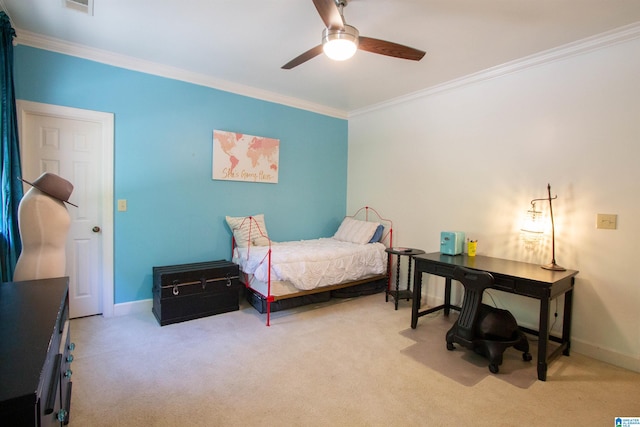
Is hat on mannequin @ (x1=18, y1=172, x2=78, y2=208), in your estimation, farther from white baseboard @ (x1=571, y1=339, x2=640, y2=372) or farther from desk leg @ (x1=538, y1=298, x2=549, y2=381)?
white baseboard @ (x1=571, y1=339, x2=640, y2=372)

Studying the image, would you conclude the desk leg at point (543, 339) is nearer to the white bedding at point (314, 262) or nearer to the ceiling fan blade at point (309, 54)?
the white bedding at point (314, 262)

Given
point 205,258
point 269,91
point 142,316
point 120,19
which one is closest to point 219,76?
point 269,91

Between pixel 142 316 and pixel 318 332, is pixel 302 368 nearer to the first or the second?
pixel 318 332

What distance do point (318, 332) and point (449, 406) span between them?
4.22 ft

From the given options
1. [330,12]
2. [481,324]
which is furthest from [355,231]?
[330,12]

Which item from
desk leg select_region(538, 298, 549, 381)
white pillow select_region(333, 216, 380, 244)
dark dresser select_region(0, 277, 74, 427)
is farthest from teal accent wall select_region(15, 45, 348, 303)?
desk leg select_region(538, 298, 549, 381)

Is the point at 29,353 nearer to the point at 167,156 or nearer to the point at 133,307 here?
the point at 133,307

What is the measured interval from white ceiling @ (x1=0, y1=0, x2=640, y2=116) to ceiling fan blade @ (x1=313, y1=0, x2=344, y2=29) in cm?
31

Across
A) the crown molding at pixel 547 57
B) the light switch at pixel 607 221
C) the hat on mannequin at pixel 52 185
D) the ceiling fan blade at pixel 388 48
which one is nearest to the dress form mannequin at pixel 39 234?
the hat on mannequin at pixel 52 185

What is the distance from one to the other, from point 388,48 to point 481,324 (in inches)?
87.5

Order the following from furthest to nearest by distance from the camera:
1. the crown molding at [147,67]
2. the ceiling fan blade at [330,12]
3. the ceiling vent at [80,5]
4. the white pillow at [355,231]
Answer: the white pillow at [355,231], the crown molding at [147,67], the ceiling vent at [80,5], the ceiling fan blade at [330,12]

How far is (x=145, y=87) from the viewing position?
3.21m

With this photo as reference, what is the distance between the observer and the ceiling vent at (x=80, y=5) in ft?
7.27

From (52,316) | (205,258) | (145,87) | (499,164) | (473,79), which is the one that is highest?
(473,79)
